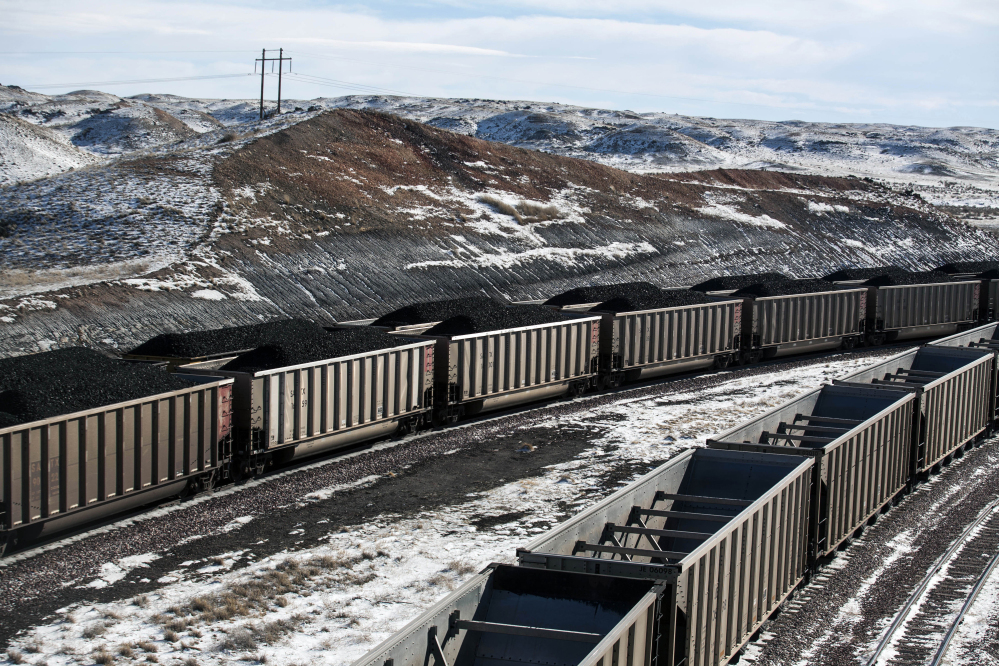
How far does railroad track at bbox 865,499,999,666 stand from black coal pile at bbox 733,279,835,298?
19.7m

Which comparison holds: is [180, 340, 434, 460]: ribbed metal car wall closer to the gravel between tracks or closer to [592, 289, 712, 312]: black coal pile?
[592, 289, 712, 312]: black coal pile

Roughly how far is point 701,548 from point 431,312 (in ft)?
59.4

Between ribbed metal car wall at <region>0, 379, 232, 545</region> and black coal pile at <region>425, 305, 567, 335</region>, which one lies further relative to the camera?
black coal pile at <region>425, 305, 567, 335</region>

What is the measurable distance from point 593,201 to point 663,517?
54.0 meters

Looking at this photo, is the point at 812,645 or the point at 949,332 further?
the point at 949,332

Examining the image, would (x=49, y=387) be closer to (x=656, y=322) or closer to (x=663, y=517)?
(x=663, y=517)

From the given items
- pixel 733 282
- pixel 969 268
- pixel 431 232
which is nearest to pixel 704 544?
pixel 733 282

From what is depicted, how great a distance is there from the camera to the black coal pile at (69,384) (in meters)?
→ 14.8

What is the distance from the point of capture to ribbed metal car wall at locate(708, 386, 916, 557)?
13.5 metres

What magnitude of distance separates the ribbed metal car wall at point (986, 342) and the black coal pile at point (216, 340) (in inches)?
641

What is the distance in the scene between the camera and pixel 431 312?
2672cm

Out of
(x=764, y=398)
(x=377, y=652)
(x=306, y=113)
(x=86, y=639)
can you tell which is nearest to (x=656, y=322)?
(x=764, y=398)

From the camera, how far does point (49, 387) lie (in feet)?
51.9

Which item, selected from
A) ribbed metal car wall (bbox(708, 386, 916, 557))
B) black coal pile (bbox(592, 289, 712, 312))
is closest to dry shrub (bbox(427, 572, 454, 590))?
ribbed metal car wall (bbox(708, 386, 916, 557))
